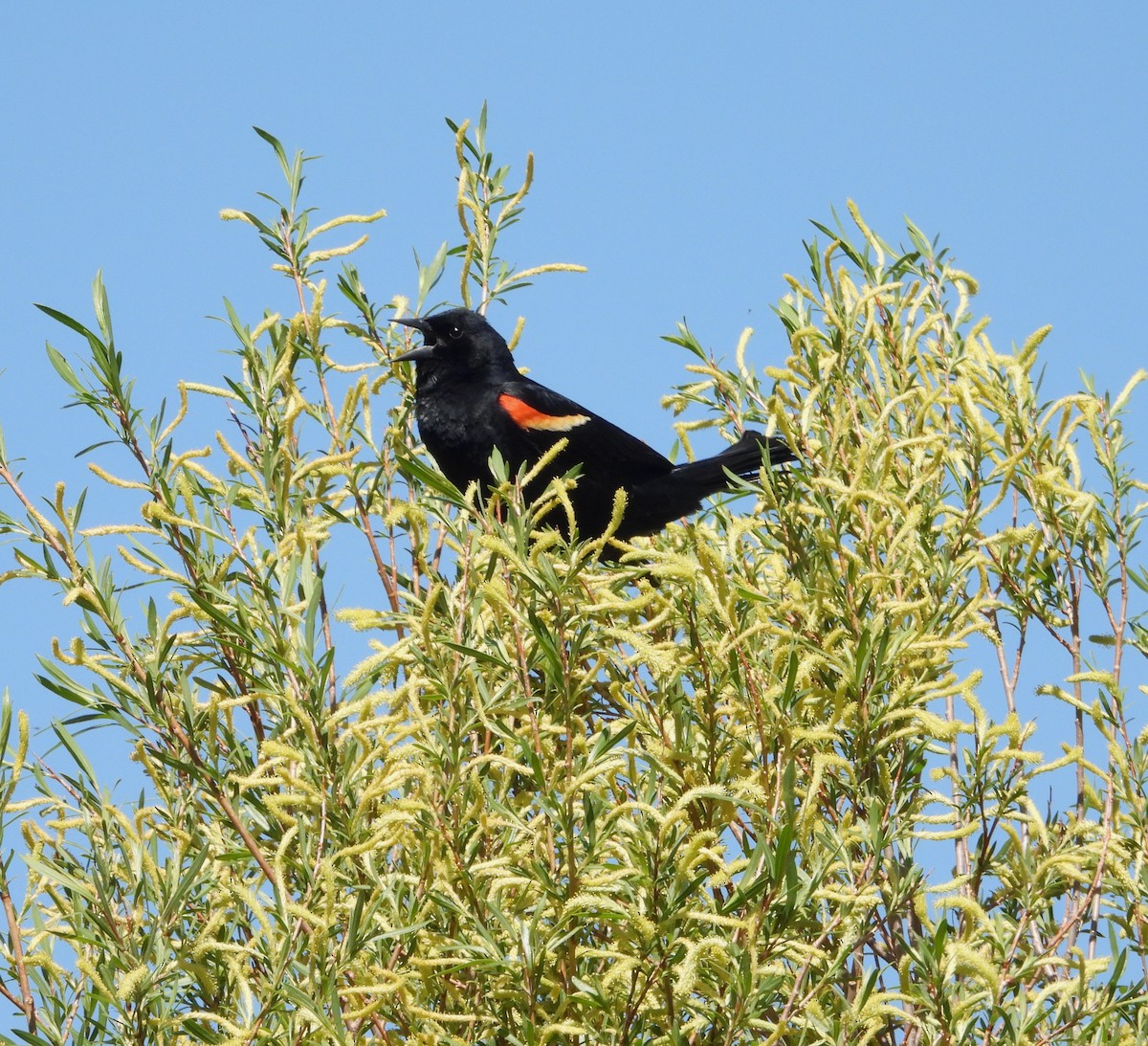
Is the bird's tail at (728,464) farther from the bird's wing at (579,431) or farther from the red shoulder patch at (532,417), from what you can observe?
the red shoulder patch at (532,417)

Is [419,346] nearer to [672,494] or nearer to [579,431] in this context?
[579,431]

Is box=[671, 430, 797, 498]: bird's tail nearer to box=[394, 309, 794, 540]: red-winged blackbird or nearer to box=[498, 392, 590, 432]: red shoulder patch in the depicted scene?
box=[394, 309, 794, 540]: red-winged blackbird

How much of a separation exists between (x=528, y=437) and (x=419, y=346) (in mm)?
617

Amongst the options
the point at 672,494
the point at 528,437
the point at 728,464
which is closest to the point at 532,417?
the point at 528,437

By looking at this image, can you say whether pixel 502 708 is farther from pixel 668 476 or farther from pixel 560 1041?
pixel 668 476

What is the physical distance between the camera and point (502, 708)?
2.47 metres

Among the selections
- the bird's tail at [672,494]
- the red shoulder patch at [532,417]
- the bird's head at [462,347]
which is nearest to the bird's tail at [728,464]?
the bird's tail at [672,494]

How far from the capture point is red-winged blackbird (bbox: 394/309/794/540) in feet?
16.4

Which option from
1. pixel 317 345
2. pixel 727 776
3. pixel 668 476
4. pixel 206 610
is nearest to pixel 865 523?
pixel 727 776

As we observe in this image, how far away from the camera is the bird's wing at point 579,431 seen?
5.21m

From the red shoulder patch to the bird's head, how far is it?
0.62 ft

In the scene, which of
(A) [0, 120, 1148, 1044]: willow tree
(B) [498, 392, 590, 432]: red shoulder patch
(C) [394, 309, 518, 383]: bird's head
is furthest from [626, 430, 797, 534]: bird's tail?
(A) [0, 120, 1148, 1044]: willow tree

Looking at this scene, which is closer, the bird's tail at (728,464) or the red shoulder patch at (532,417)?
the bird's tail at (728,464)

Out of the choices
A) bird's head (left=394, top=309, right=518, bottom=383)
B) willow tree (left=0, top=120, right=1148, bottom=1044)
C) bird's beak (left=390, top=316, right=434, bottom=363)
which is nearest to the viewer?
willow tree (left=0, top=120, right=1148, bottom=1044)
